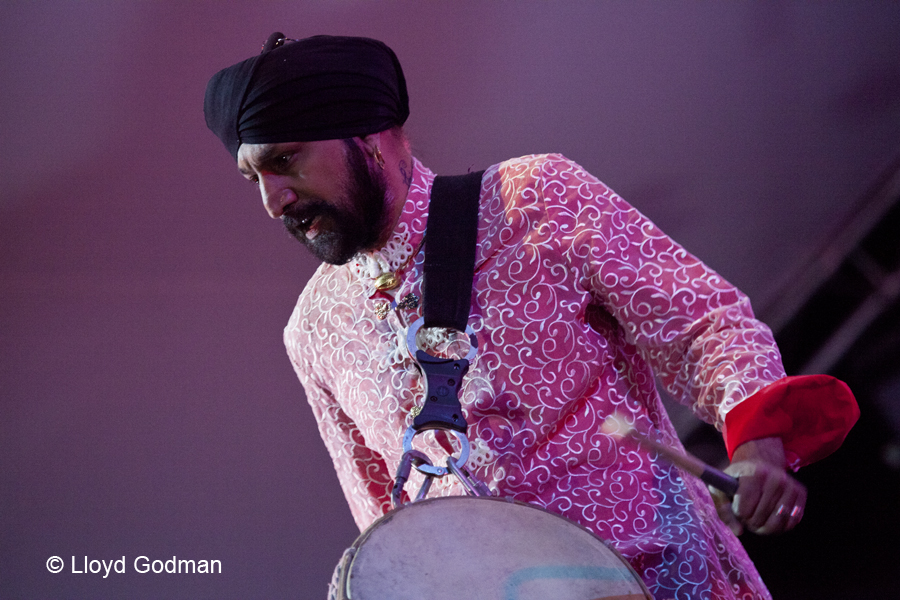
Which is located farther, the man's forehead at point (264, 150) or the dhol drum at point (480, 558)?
the man's forehead at point (264, 150)

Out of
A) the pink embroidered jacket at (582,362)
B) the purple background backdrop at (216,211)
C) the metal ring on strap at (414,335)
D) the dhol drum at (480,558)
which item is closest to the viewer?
the dhol drum at (480,558)

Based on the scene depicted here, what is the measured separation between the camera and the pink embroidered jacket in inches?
45.7

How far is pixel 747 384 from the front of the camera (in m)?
1.08

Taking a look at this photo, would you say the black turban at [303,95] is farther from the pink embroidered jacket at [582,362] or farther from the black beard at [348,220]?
the pink embroidered jacket at [582,362]

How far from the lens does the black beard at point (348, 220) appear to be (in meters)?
1.44

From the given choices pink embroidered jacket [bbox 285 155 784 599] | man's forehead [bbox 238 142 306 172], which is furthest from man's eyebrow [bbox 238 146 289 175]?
pink embroidered jacket [bbox 285 155 784 599]

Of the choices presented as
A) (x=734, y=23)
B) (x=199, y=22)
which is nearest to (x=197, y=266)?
(x=199, y=22)

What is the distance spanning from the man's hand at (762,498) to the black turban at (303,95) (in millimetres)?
925

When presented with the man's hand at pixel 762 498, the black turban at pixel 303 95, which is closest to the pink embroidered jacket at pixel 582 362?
the man's hand at pixel 762 498

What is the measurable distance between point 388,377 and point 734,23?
152 cm

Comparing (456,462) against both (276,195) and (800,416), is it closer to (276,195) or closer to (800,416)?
(800,416)

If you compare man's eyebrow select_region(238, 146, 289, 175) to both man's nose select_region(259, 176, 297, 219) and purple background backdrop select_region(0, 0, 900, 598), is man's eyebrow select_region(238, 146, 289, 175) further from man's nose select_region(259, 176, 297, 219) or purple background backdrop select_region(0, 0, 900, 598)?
purple background backdrop select_region(0, 0, 900, 598)

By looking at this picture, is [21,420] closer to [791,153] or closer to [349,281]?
[349,281]

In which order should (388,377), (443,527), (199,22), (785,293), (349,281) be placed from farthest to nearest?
1. (199,22)
2. (785,293)
3. (349,281)
4. (388,377)
5. (443,527)
